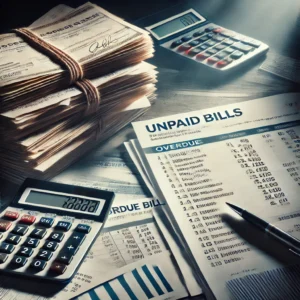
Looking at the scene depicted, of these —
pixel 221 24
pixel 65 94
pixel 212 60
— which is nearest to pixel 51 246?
pixel 65 94

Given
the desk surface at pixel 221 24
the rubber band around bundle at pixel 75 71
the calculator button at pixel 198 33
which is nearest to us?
the rubber band around bundle at pixel 75 71

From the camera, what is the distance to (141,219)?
22.6 inches

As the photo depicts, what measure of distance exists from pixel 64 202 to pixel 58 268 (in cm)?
9

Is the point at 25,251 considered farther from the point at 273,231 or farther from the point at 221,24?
the point at 221,24

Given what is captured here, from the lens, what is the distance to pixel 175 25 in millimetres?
873

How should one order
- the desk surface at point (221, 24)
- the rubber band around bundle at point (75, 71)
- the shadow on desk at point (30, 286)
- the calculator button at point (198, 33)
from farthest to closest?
the calculator button at point (198, 33)
the desk surface at point (221, 24)
the rubber band around bundle at point (75, 71)
the shadow on desk at point (30, 286)

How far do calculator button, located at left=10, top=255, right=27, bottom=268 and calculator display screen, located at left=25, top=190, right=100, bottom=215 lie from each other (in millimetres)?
76

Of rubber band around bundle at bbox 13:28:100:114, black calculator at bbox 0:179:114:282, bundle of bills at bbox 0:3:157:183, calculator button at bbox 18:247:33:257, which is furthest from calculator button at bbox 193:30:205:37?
calculator button at bbox 18:247:33:257

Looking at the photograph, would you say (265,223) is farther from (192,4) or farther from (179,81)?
(192,4)

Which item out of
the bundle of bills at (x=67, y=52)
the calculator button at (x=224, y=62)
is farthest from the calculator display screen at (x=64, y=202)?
the calculator button at (x=224, y=62)

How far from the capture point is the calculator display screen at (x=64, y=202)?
56cm

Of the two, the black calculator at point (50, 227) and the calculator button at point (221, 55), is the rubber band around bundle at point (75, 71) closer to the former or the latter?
the black calculator at point (50, 227)

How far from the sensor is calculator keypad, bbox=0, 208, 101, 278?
50 centimetres
